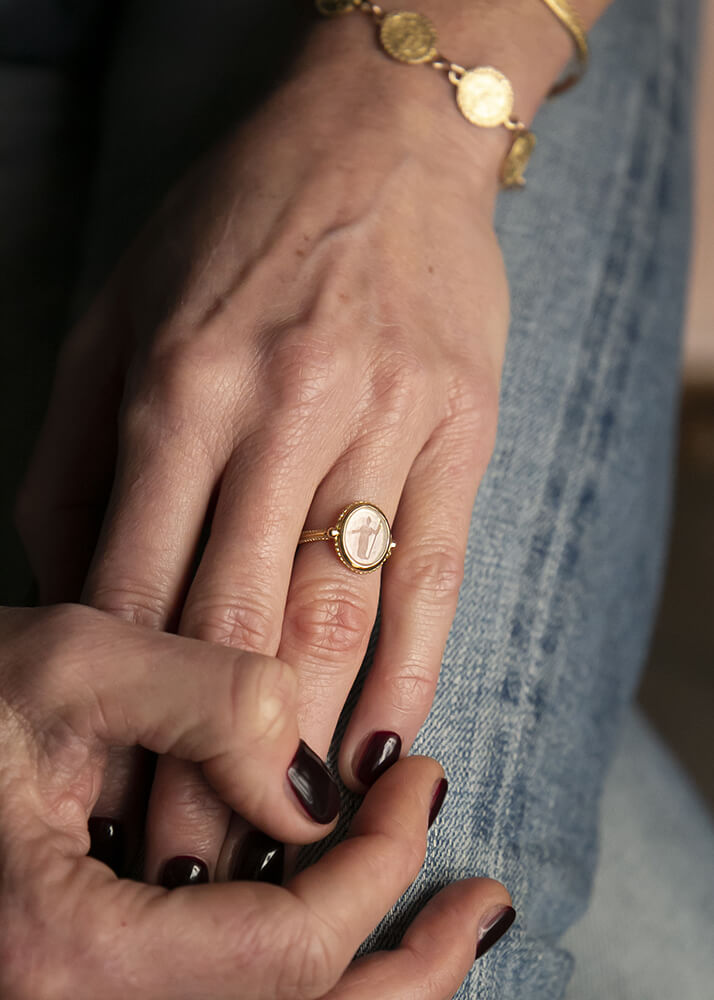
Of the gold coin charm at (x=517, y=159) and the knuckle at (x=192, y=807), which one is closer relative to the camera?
the knuckle at (x=192, y=807)

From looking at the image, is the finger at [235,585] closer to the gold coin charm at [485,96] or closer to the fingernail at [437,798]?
the fingernail at [437,798]

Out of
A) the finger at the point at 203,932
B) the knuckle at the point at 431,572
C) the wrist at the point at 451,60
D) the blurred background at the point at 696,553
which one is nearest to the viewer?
the finger at the point at 203,932

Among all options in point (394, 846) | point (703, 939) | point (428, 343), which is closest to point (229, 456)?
point (428, 343)

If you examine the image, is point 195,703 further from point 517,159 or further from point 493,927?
point 517,159

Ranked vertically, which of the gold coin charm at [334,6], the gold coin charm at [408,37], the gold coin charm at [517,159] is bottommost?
the gold coin charm at [517,159]

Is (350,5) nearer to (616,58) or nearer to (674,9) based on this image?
(616,58)

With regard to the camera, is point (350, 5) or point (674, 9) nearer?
point (350, 5)

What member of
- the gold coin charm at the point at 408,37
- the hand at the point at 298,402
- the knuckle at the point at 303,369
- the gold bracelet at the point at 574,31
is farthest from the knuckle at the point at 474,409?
the gold bracelet at the point at 574,31
